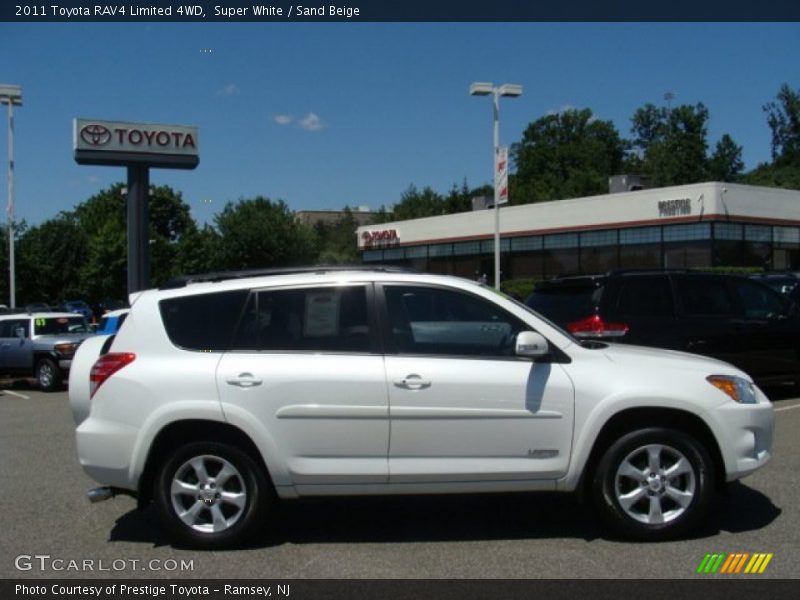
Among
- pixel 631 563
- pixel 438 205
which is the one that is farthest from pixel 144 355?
pixel 438 205

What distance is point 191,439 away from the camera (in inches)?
211

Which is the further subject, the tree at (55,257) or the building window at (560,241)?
the tree at (55,257)

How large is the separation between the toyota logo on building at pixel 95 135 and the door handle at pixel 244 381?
18062mm

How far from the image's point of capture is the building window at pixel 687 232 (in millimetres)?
32688

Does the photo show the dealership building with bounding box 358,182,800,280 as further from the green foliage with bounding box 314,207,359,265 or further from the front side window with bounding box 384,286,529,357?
the front side window with bounding box 384,286,529,357

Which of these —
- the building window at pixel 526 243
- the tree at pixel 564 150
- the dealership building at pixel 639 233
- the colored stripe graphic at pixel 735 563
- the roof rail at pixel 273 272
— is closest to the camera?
the colored stripe graphic at pixel 735 563

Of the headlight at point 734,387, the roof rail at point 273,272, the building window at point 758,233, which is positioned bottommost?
the headlight at point 734,387

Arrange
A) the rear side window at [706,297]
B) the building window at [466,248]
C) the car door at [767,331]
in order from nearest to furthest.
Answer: the rear side window at [706,297], the car door at [767,331], the building window at [466,248]

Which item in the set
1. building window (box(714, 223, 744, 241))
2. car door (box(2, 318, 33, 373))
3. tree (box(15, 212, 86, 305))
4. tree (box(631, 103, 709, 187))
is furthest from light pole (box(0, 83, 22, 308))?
tree (box(631, 103, 709, 187))

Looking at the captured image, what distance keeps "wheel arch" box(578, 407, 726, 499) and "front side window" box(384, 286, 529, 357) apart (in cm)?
81

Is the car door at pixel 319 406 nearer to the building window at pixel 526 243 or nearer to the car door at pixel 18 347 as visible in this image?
the car door at pixel 18 347

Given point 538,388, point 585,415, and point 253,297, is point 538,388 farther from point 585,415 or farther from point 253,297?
point 253,297

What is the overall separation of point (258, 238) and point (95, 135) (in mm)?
34871
